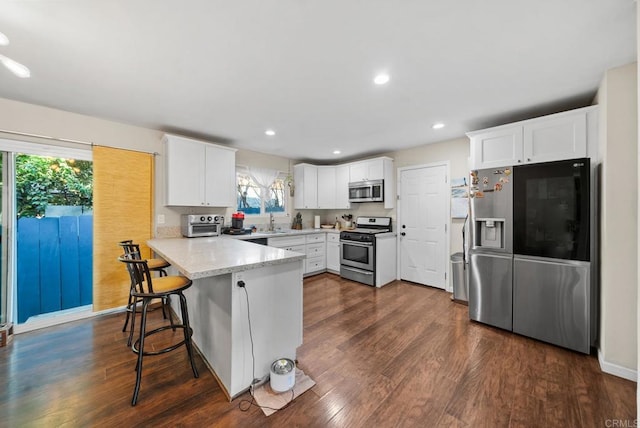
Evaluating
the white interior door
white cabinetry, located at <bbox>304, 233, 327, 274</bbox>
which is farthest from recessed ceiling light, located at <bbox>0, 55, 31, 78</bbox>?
the white interior door

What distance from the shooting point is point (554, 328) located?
2.27 metres

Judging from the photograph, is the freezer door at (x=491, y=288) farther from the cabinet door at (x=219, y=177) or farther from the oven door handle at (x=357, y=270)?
the cabinet door at (x=219, y=177)

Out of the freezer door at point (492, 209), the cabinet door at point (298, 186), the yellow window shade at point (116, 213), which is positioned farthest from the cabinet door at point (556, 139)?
the yellow window shade at point (116, 213)

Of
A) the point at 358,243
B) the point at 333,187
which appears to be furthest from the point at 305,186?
the point at 358,243

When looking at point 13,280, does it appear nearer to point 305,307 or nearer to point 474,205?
point 305,307

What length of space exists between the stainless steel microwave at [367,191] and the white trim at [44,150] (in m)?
3.95

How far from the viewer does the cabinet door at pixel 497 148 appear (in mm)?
2646

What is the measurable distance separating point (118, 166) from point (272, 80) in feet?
7.91

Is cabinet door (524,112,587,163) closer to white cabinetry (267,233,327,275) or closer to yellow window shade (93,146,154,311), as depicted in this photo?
white cabinetry (267,233,327,275)

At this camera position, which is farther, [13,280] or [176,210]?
[176,210]

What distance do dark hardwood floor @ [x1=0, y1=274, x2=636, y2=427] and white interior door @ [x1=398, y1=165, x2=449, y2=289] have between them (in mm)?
1423

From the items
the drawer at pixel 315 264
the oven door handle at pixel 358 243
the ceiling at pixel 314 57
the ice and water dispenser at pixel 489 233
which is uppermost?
the ceiling at pixel 314 57

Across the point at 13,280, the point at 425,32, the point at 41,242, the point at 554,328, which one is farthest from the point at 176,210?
the point at 554,328

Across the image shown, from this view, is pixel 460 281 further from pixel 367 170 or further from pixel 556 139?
pixel 367 170
